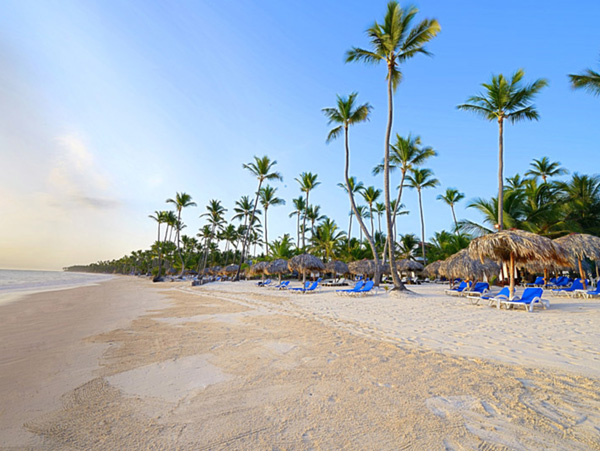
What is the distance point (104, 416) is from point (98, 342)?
3203 mm

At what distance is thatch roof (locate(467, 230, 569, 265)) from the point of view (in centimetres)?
918

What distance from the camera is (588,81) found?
11.4 meters

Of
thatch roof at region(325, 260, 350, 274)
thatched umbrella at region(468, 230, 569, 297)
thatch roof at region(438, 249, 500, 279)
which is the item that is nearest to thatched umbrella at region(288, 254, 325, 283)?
thatch roof at region(325, 260, 350, 274)

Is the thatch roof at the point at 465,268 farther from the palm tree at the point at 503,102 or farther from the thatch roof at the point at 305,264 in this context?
the thatch roof at the point at 305,264

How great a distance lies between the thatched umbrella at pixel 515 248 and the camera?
9180 millimetres

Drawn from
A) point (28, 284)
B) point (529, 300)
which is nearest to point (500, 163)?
point (529, 300)

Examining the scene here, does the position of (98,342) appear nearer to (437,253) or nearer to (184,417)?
(184,417)

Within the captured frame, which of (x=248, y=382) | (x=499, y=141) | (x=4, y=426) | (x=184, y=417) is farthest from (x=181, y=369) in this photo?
(x=499, y=141)

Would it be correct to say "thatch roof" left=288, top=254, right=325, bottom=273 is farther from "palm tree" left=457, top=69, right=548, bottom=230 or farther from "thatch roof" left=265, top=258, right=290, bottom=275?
"palm tree" left=457, top=69, right=548, bottom=230

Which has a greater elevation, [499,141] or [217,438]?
[499,141]

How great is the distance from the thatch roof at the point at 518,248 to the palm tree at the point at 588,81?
273 inches

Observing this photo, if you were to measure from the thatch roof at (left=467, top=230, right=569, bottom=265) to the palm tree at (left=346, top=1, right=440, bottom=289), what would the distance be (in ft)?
12.7

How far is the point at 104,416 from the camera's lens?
8.02ft

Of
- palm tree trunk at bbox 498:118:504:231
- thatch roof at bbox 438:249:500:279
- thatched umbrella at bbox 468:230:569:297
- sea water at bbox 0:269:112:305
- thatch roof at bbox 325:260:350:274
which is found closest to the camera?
thatched umbrella at bbox 468:230:569:297
